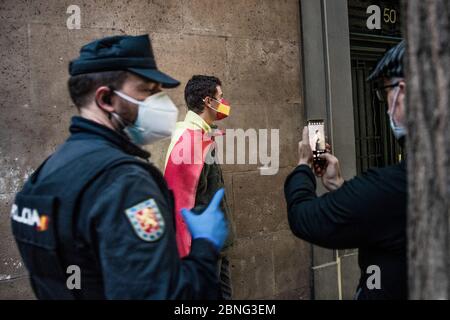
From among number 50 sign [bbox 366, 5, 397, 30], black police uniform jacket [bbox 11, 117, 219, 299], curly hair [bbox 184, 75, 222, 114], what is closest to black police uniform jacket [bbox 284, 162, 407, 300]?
black police uniform jacket [bbox 11, 117, 219, 299]

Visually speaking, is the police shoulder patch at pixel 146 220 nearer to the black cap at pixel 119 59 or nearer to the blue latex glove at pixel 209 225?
the blue latex glove at pixel 209 225

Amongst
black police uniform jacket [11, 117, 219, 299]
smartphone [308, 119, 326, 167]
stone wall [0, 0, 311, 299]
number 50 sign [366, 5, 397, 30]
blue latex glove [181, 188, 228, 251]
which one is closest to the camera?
black police uniform jacket [11, 117, 219, 299]

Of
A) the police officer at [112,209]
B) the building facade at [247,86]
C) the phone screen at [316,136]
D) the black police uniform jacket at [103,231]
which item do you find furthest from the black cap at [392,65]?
the building facade at [247,86]

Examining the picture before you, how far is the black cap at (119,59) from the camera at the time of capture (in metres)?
1.94

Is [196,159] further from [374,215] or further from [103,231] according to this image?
[103,231]

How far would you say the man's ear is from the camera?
1.94m

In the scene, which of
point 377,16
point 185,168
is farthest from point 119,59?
point 377,16

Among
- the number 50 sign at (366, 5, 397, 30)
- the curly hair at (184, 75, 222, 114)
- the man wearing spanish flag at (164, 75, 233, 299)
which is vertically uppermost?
the number 50 sign at (366, 5, 397, 30)

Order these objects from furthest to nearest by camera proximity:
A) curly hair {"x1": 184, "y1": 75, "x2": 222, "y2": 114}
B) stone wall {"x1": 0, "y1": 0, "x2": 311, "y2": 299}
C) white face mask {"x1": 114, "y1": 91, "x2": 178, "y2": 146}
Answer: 1. curly hair {"x1": 184, "y1": 75, "x2": 222, "y2": 114}
2. stone wall {"x1": 0, "y1": 0, "x2": 311, "y2": 299}
3. white face mask {"x1": 114, "y1": 91, "x2": 178, "y2": 146}

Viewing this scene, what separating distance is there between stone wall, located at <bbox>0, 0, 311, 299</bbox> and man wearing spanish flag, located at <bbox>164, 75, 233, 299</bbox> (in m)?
0.62

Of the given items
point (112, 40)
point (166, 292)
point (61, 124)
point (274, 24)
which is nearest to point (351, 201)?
point (166, 292)

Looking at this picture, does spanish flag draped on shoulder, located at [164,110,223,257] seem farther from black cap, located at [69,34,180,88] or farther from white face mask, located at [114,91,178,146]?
black cap, located at [69,34,180,88]

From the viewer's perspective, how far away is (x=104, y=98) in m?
1.96
